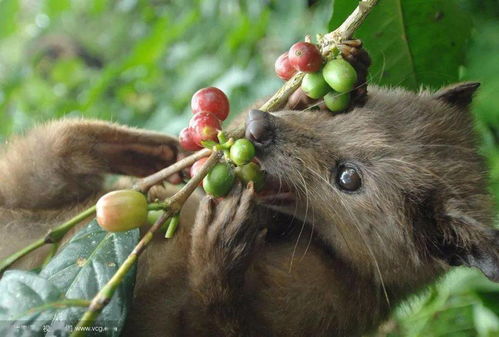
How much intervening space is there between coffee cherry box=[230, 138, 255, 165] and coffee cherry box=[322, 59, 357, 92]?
42 centimetres

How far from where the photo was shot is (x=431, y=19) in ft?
10.1

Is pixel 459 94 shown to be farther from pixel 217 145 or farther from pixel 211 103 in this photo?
pixel 217 145

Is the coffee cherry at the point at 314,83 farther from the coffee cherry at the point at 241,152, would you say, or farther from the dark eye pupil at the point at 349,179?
the dark eye pupil at the point at 349,179

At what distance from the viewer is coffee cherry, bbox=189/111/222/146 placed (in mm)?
2227

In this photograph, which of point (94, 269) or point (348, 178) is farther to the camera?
point (348, 178)

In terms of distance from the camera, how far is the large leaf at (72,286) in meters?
1.89

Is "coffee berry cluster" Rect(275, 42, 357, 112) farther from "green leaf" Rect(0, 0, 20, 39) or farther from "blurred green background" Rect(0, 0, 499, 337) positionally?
"green leaf" Rect(0, 0, 20, 39)

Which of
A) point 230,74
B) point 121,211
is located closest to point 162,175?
point 121,211

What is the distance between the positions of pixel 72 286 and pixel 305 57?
1.24 metres

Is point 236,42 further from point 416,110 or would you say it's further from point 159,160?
point 416,110

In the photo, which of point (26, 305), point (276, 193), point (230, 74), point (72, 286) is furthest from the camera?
point (230, 74)

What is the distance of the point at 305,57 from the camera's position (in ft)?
7.39

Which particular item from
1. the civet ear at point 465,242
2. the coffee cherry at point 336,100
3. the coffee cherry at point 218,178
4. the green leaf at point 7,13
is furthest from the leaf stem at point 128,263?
the green leaf at point 7,13

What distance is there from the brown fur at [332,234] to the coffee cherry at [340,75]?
35 centimetres
